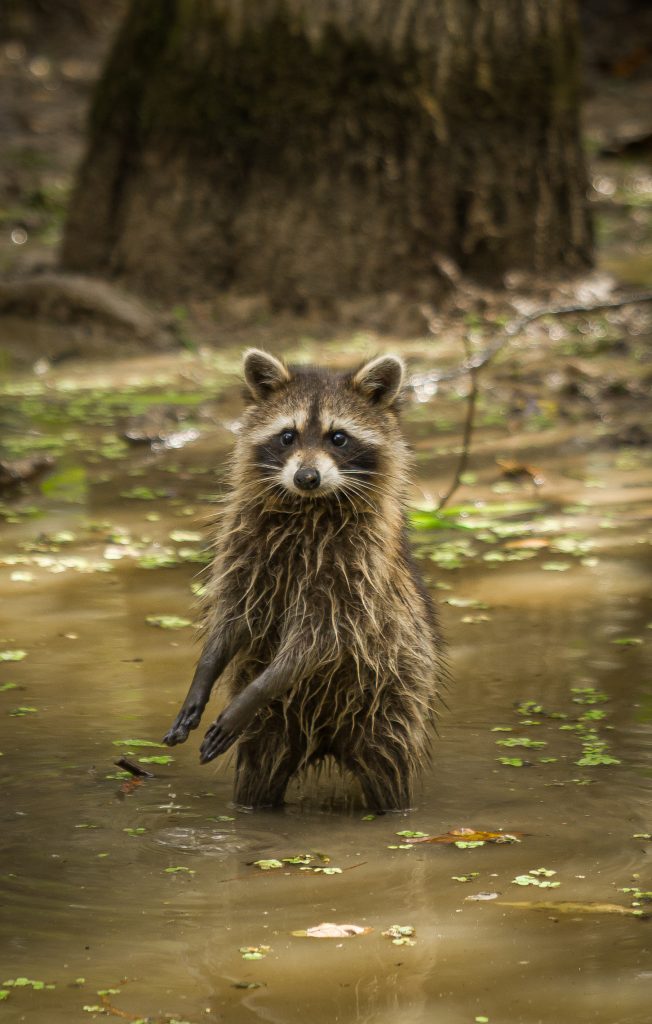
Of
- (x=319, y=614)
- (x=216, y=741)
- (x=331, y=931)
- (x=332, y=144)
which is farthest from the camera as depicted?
(x=332, y=144)

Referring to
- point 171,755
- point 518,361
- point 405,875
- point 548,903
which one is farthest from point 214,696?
point 518,361

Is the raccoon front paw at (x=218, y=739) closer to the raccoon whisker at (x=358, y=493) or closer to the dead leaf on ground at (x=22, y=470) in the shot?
the raccoon whisker at (x=358, y=493)

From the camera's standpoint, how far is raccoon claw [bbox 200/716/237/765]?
14.0 feet

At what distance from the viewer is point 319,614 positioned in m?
4.47

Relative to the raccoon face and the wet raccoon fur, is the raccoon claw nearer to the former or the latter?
the wet raccoon fur

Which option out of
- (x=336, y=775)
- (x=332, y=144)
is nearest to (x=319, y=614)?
(x=336, y=775)

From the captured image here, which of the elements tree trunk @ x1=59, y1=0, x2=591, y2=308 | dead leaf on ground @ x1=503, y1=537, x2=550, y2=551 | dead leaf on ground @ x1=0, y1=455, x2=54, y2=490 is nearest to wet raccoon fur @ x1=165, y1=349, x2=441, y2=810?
dead leaf on ground @ x1=503, y1=537, x2=550, y2=551

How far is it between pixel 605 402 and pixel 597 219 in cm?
492

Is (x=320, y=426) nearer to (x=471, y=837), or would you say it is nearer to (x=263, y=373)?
(x=263, y=373)

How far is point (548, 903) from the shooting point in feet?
12.2

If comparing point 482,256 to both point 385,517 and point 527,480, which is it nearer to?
point 527,480

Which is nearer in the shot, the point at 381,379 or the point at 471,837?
the point at 471,837

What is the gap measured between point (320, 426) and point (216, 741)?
965 mm

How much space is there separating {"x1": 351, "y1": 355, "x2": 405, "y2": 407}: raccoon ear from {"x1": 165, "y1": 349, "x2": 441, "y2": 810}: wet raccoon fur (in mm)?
59
